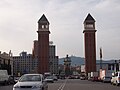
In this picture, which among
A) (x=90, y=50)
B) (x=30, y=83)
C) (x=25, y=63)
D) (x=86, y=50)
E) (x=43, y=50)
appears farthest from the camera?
(x=25, y=63)

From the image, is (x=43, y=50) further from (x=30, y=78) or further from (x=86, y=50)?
(x=30, y=78)

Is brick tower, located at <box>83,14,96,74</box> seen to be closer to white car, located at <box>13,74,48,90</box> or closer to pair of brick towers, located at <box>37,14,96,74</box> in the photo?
pair of brick towers, located at <box>37,14,96,74</box>

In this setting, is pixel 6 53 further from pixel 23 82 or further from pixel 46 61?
pixel 23 82

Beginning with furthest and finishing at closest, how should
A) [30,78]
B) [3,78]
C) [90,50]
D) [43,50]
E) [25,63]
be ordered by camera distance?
[25,63]
[43,50]
[90,50]
[3,78]
[30,78]

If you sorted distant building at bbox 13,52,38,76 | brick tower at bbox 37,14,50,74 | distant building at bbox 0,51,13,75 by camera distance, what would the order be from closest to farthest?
1. distant building at bbox 0,51,13,75
2. brick tower at bbox 37,14,50,74
3. distant building at bbox 13,52,38,76

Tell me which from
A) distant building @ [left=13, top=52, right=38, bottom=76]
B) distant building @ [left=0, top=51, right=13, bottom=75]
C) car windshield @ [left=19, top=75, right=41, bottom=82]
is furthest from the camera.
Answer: distant building @ [left=13, top=52, right=38, bottom=76]

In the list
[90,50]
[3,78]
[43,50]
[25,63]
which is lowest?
[3,78]

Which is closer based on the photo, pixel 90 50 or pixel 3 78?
pixel 3 78

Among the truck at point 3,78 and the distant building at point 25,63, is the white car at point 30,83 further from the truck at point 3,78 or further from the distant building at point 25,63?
the distant building at point 25,63

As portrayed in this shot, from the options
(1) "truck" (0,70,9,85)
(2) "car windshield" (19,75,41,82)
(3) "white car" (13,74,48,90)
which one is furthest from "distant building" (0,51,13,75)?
(3) "white car" (13,74,48,90)

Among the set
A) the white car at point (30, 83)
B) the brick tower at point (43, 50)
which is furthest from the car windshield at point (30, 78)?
the brick tower at point (43, 50)

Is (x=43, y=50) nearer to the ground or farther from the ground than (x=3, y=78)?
farther from the ground

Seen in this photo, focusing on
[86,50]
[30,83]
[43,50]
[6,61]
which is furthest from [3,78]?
[86,50]

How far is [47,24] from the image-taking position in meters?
128
